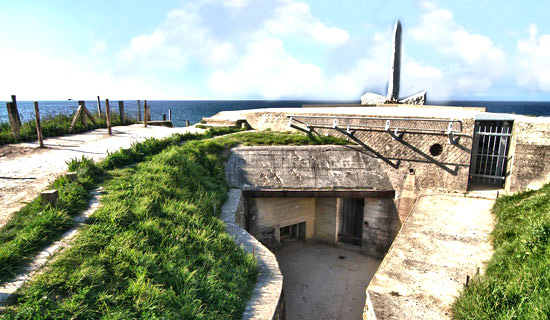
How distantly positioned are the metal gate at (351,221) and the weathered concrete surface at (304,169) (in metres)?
1.32

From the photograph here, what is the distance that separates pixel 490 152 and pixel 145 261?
36.1 feet

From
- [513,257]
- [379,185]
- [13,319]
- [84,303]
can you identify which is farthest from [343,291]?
[13,319]

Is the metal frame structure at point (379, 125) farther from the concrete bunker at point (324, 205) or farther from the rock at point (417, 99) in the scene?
the rock at point (417, 99)

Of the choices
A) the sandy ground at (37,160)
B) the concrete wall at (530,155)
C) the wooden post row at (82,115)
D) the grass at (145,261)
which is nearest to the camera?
the grass at (145,261)

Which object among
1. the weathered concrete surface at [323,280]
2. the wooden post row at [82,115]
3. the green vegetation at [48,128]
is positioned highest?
the wooden post row at [82,115]

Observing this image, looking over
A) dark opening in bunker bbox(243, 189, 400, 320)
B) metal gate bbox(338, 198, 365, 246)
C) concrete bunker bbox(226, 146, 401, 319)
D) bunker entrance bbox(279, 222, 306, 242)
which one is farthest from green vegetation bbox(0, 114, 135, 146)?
metal gate bbox(338, 198, 365, 246)

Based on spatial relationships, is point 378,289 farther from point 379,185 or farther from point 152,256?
point 379,185

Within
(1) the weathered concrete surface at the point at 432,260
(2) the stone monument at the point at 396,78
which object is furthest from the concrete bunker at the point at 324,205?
(2) the stone monument at the point at 396,78

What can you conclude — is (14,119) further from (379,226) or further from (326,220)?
(379,226)

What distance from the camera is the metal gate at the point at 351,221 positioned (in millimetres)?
12477

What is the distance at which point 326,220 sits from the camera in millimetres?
13109

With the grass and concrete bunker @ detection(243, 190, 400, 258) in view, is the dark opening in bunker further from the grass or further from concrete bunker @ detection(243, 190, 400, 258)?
the grass

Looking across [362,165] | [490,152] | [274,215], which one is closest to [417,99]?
[490,152]

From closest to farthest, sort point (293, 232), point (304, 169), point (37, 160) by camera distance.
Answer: point (37, 160)
point (304, 169)
point (293, 232)
